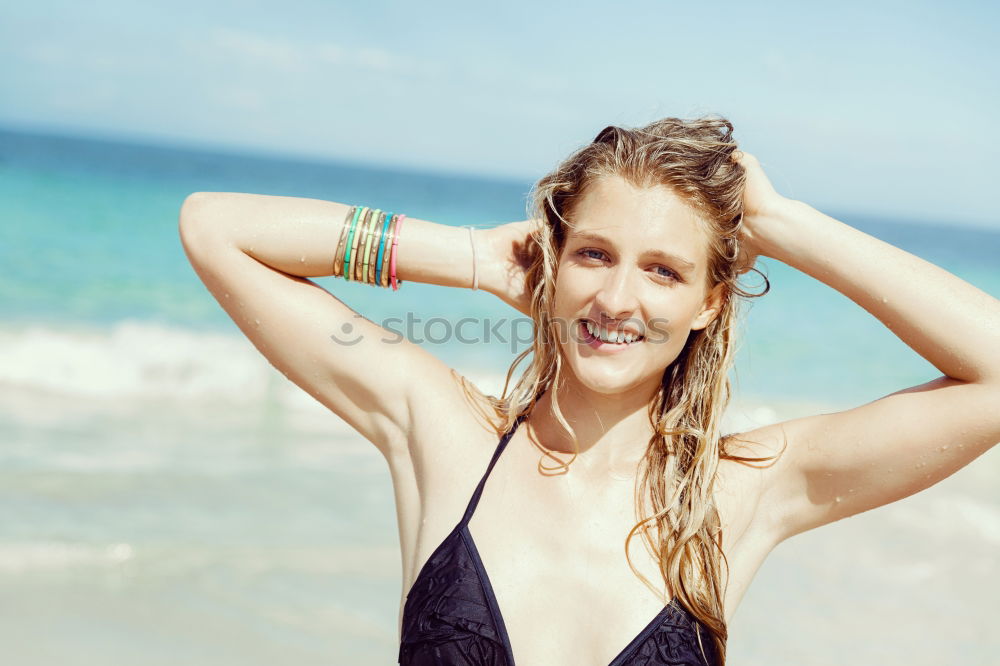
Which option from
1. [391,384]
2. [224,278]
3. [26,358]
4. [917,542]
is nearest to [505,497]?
[391,384]

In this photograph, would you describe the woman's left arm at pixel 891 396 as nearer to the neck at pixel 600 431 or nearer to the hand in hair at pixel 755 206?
the hand in hair at pixel 755 206

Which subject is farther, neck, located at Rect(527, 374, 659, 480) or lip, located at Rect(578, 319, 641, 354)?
neck, located at Rect(527, 374, 659, 480)

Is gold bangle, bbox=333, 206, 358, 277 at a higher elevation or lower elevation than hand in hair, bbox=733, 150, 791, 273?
lower

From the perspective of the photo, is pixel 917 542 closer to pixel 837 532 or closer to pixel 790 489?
pixel 837 532

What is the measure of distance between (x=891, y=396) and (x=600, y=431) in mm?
775

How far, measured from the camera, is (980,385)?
2.29 metres

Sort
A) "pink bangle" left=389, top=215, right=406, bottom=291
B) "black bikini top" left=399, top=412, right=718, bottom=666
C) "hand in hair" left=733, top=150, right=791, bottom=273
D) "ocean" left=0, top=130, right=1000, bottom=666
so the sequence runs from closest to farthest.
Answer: "black bikini top" left=399, top=412, right=718, bottom=666
"hand in hair" left=733, top=150, right=791, bottom=273
"pink bangle" left=389, top=215, right=406, bottom=291
"ocean" left=0, top=130, right=1000, bottom=666

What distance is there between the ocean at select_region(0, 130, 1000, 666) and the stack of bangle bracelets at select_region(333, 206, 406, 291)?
14.3 inches

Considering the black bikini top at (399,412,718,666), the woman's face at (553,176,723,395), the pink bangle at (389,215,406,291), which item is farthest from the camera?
the pink bangle at (389,215,406,291)

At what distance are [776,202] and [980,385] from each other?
69cm

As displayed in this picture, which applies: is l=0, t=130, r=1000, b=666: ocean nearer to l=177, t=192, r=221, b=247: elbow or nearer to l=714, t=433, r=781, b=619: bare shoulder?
l=714, t=433, r=781, b=619: bare shoulder

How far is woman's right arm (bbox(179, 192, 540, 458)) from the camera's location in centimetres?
253

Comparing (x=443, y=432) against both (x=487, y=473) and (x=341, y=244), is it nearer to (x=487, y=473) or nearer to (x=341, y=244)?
(x=487, y=473)

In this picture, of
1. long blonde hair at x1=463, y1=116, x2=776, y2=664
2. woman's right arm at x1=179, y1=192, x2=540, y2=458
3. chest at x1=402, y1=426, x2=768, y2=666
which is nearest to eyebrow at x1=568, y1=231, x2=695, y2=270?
long blonde hair at x1=463, y1=116, x2=776, y2=664
